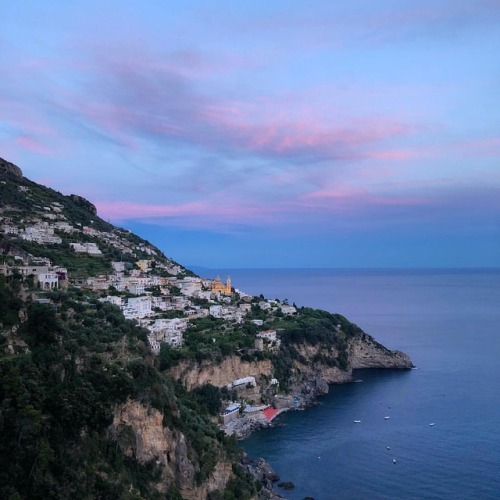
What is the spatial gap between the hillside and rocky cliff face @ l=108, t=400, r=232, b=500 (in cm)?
5

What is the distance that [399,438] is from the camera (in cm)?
3803

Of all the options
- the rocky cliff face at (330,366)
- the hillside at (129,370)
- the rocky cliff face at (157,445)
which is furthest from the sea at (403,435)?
the rocky cliff face at (157,445)

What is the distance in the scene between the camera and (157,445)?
2225cm

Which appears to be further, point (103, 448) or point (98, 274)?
point (98, 274)

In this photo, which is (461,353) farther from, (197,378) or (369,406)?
(197,378)

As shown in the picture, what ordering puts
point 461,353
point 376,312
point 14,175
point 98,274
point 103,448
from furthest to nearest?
point 376,312
point 14,175
point 461,353
point 98,274
point 103,448

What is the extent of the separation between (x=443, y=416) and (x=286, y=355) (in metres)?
16.0

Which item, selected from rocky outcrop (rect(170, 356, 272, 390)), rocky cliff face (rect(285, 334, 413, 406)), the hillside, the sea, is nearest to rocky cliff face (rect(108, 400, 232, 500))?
the hillside

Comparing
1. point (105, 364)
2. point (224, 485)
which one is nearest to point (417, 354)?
point (224, 485)

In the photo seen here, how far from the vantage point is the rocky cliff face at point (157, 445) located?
21062 mm

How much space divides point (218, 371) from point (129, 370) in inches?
897

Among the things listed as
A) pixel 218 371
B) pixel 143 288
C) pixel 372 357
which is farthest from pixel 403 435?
pixel 143 288

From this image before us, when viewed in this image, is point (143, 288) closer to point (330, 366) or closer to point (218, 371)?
point (218, 371)

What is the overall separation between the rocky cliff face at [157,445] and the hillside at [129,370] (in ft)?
0.18
